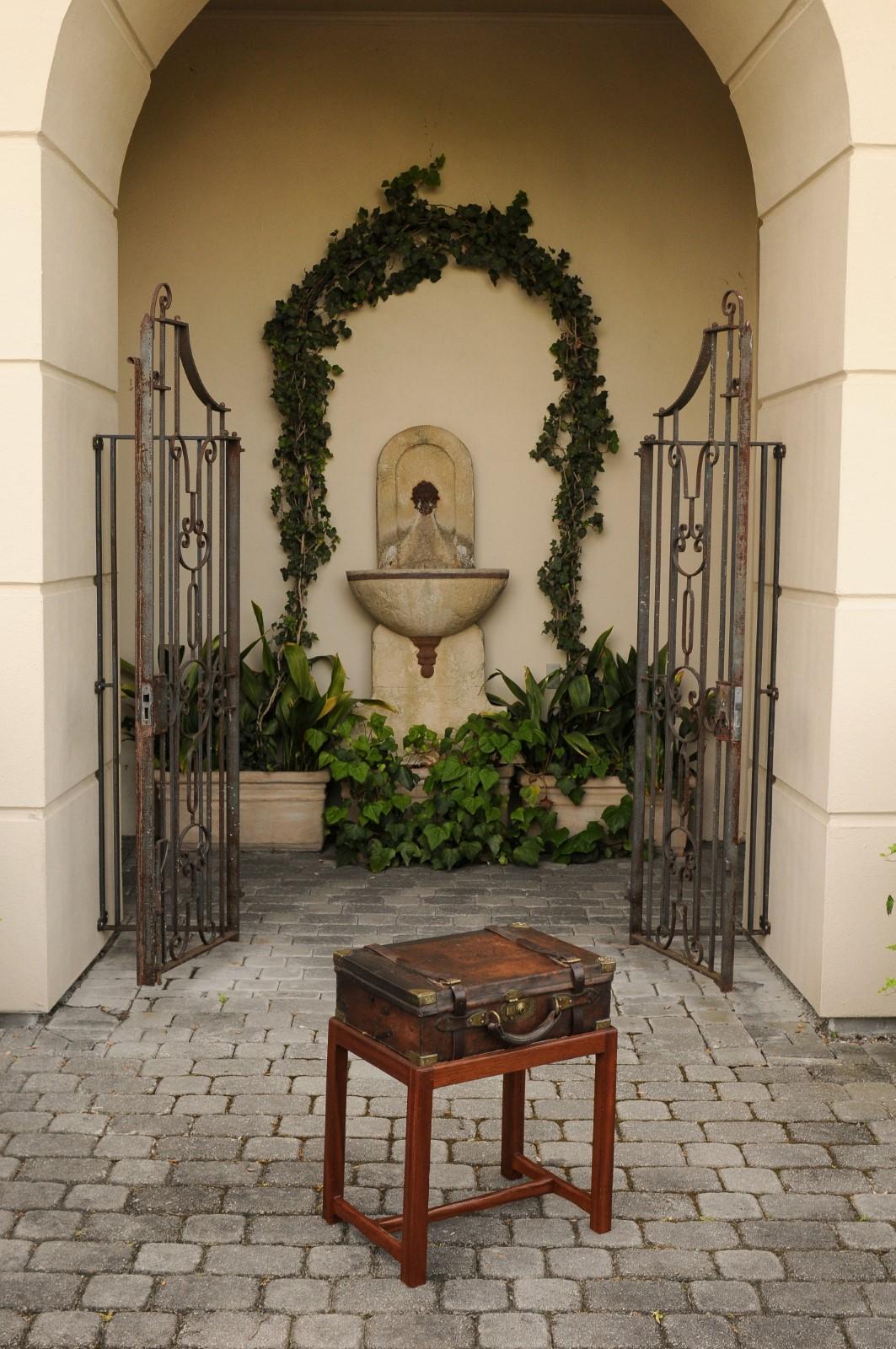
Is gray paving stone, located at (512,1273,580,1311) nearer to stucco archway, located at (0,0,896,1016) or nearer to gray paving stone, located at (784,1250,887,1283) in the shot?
gray paving stone, located at (784,1250,887,1283)

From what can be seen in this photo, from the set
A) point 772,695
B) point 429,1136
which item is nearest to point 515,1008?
point 429,1136

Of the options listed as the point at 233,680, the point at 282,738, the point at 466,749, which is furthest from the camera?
the point at 282,738

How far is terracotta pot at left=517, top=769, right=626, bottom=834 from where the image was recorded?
21.5 feet

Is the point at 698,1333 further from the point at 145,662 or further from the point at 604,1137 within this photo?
the point at 145,662

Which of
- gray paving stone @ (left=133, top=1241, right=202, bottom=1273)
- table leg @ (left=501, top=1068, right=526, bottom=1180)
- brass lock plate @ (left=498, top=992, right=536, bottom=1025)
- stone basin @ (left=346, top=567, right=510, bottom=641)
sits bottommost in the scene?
gray paving stone @ (left=133, top=1241, right=202, bottom=1273)

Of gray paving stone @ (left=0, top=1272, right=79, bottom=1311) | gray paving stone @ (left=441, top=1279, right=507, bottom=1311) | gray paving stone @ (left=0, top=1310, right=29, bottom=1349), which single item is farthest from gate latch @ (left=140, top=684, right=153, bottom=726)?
gray paving stone @ (left=441, top=1279, right=507, bottom=1311)

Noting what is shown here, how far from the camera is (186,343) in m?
4.76

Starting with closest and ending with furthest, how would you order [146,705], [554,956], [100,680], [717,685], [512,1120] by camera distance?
[554,956] < [512,1120] < [146,705] < [717,685] < [100,680]

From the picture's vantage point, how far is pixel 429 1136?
9.11ft

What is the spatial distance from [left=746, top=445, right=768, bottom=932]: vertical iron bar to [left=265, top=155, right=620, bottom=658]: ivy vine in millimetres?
2002

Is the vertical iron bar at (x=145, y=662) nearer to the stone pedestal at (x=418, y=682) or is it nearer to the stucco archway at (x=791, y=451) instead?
the stucco archway at (x=791, y=451)

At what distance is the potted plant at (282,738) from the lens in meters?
6.56

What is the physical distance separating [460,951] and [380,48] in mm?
5295

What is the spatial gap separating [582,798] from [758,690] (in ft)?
5.71
